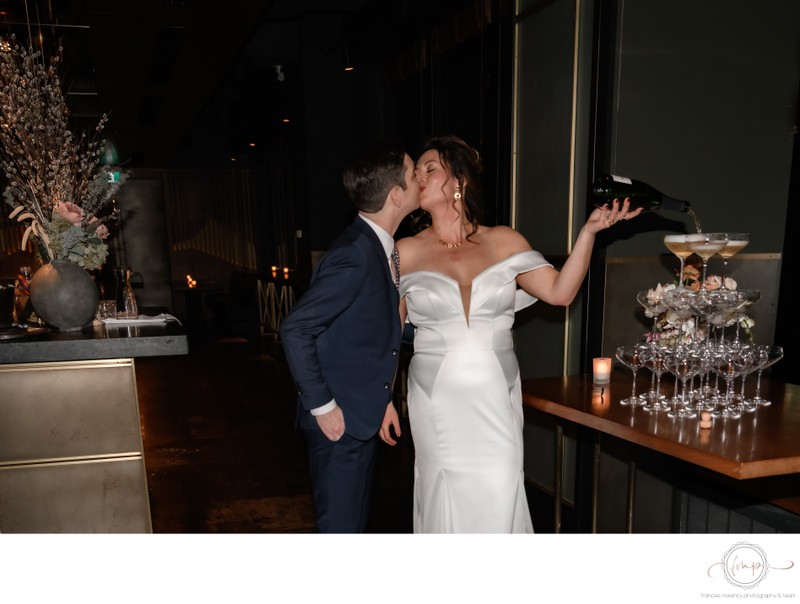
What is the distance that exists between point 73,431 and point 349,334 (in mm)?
1246

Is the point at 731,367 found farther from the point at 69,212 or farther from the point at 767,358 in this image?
the point at 69,212

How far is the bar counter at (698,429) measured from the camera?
1.52m

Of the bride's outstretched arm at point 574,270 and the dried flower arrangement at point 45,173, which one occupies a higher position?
the dried flower arrangement at point 45,173

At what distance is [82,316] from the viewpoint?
8.26 ft

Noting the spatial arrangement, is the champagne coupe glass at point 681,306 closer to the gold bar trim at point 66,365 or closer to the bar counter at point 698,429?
the bar counter at point 698,429

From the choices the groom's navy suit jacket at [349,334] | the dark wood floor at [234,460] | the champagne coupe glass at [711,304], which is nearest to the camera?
the groom's navy suit jacket at [349,334]

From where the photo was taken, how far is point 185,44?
19.1ft

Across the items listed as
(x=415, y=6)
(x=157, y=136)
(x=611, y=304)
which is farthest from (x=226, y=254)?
(x=611, y=304)

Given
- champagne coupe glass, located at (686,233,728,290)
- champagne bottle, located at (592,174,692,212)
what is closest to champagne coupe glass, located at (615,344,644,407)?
champagne coupe glass, located at (686,233,728,290)

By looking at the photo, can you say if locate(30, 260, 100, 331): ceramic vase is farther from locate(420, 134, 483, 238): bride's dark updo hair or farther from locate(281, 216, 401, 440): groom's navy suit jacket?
locate(420, 134, 483, 238): bride's dark updo hair

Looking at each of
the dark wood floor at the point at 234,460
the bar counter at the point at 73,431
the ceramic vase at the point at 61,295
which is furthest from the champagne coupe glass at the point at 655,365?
the ceramic vase at the point at 61,295

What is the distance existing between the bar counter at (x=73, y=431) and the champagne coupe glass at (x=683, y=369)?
5.78 feet

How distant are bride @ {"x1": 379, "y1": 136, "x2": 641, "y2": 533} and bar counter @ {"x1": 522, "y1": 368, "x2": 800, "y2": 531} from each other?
20 centimetres
